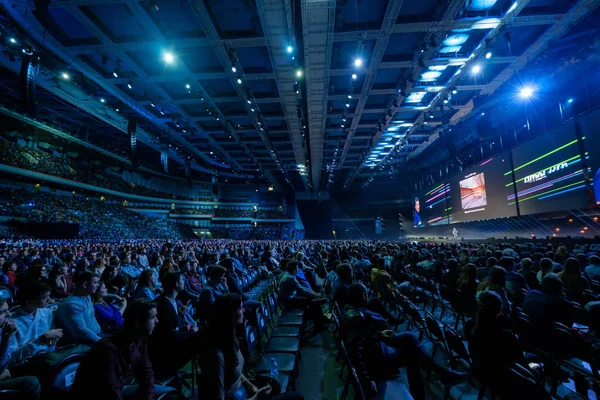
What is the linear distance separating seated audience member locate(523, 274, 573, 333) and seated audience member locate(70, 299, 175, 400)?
12.1 ft

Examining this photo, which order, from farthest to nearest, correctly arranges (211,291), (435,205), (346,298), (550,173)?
(435,205), (550,173), (211,291), (346,298)

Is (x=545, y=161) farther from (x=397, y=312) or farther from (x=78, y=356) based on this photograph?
(x=78, y=356)

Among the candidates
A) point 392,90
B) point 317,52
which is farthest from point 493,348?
point 392,90

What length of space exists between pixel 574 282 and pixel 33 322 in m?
6.54

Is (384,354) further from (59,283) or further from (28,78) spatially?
(28,78)

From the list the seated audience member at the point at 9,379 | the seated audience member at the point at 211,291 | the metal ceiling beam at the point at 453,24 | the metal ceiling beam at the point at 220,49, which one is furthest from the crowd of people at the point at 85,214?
the metal ceiling beam at the point at 453,24

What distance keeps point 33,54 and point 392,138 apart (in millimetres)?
16814

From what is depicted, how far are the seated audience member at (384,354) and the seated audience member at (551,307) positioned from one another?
1231 millimetres

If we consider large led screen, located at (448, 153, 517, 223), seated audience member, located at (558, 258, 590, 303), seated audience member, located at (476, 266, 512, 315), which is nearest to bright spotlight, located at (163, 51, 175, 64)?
seated audience member, located at (476, 266, 512, 315)

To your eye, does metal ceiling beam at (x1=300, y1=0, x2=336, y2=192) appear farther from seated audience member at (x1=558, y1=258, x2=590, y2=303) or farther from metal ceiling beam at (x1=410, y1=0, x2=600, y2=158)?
seated audience member at (x1=558, y1=258, x2=590, y2=303)

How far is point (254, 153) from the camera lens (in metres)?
21.7

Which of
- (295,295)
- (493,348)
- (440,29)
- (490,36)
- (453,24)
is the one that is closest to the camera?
(493,348)

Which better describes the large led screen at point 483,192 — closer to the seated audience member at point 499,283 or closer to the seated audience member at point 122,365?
the seated audience member at point 499,283

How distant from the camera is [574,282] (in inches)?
159
